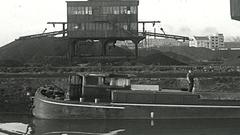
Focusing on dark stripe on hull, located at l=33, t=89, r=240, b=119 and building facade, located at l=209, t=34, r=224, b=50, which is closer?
dark stripe on hull, located at l=33, t=89, r=240, b=119

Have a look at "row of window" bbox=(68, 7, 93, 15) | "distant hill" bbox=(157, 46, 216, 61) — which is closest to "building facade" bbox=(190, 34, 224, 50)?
"distant hill" bbox=(157, 46, 216, 61)

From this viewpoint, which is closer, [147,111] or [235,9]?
[147,111]

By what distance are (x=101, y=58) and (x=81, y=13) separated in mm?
7777

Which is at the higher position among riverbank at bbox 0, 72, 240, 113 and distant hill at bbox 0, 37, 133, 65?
distant hill at bbox 0, 37, 133, 65

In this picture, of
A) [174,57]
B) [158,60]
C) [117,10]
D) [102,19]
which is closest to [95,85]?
[102,19]

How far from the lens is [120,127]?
78.2 feet

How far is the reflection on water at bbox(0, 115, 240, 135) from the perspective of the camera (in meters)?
22.0

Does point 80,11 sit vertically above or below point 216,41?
below

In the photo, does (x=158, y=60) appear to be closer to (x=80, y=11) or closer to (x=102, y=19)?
(x=102, y=19)

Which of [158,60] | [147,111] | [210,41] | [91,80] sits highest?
[210,41]

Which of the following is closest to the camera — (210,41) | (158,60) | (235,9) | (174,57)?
(235,9)

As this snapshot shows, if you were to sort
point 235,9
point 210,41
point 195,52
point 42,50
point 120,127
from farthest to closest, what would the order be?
point 210,41 < point 195,52 < point 42,50 < point 235,9 < point 120,127

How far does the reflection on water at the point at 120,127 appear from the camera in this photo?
72.3 ft

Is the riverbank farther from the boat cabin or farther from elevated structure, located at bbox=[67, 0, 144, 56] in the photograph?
elevated structure, located at bbox=[67, 0, 144, 56]
